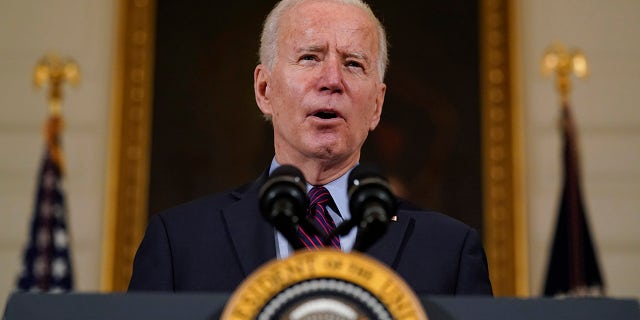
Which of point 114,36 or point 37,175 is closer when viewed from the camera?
point 37,175

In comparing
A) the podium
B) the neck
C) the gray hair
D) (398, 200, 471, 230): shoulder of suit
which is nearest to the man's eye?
the gray hair

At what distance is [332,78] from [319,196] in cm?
29

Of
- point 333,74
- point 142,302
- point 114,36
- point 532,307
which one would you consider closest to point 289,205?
point 142,302

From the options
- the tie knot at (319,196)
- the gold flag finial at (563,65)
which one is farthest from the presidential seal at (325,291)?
the gold flag finial at (563,65)

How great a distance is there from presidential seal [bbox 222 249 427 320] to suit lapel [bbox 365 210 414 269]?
1.97ft

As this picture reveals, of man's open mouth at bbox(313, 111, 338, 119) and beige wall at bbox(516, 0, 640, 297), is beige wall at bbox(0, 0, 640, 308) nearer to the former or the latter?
beige wall at bbox(516, 0, 640, 297)

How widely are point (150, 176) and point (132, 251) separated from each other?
516mm

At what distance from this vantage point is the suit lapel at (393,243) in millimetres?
2123

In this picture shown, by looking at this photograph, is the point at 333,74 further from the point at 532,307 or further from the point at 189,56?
the point at 189,56

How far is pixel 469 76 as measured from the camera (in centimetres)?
659

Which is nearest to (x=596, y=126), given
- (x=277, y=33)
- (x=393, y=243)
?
(x=277, y=33)

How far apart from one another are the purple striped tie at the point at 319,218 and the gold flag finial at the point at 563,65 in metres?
4.03

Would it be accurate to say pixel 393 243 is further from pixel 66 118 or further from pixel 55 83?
pixel 66 118

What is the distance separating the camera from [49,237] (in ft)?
18.5
